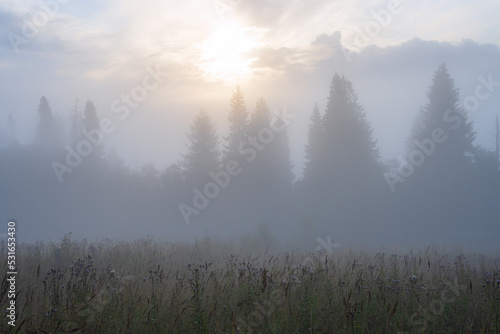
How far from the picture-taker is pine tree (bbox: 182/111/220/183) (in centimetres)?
4281

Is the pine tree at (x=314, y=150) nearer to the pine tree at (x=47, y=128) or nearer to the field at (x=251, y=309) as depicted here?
the field at (x=251, y=309)

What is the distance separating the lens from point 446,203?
113 feet

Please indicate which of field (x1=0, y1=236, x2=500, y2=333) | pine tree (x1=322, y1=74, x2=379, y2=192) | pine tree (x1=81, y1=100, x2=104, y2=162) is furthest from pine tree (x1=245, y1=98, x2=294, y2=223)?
field (x1=0, y1=236, x2=500, y2=333)

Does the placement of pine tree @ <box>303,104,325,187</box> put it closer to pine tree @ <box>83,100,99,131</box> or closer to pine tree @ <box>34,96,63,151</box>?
pine tree @ <box>83,100,99,131</box>

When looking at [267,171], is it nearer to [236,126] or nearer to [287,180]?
[287,180]

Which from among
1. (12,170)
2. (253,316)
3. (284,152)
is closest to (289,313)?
(253,316)

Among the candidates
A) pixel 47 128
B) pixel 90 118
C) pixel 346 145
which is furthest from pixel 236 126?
pixel 47 128

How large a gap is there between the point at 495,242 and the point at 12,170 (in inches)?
2232

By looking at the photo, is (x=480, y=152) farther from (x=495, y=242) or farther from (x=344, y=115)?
(x=344, y=115)

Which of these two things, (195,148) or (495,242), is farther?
(195,148)

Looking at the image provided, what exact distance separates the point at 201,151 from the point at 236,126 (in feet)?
17.4

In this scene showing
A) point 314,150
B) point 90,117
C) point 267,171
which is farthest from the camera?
point 90,117

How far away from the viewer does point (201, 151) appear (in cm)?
4322

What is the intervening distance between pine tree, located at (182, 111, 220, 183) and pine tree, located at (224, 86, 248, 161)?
198 centimetres
